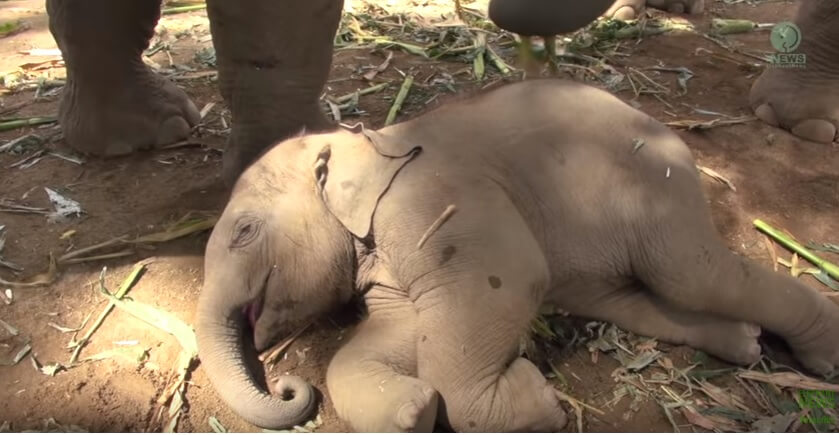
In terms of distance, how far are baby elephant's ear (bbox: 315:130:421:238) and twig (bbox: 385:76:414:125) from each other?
3.46 feet

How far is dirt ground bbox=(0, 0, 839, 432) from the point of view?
2232 millimetres

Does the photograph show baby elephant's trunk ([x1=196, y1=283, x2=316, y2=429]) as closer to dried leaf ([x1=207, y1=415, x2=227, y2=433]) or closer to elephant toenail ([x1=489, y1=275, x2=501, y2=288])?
dried leaf ([x1=207, y1=415, x2=227, y2=433])

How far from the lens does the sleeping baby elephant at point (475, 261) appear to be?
6.83ft

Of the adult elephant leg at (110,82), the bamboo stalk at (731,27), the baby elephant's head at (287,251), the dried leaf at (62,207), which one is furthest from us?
the bamboo stalk at (731,27)

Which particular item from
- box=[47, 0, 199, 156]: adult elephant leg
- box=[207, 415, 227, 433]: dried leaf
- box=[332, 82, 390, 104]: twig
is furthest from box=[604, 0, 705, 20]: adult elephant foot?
box=[207, 415, 227, 433]: dried leaf

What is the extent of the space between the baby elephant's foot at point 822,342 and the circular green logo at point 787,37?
1896 millimetres

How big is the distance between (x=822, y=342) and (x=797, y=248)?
508 millimetres

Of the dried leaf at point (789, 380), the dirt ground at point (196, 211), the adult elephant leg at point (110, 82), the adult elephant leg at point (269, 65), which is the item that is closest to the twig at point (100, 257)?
the dirt ground at point (196, 211)

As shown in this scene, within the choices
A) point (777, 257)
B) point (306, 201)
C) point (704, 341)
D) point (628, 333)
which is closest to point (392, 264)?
point (306, 201)

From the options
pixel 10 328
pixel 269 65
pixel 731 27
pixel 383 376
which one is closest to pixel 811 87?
pixel 731 27

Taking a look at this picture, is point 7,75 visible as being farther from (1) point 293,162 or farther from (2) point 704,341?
(2) point 704,341

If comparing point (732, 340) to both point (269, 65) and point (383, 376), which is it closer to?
point (383, 376)

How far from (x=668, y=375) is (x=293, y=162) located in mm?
1197

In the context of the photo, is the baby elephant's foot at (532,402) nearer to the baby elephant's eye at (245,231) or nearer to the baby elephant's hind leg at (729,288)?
the baby elephant's hind leg at (729,288)
